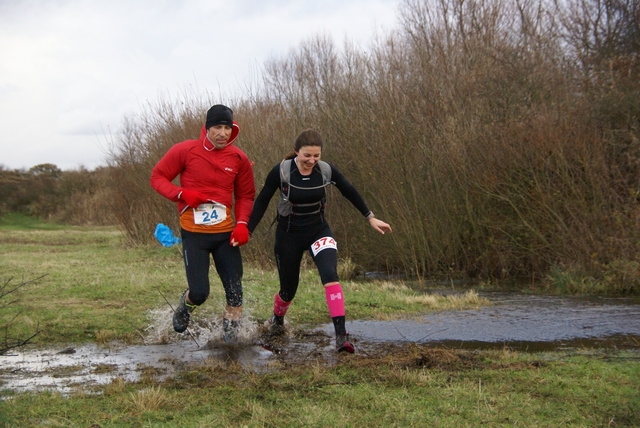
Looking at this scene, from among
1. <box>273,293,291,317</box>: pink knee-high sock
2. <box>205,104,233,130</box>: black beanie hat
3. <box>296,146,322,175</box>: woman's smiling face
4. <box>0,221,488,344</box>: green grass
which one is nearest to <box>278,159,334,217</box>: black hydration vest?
<box>296,146,322,175</box>: woman's smiling face

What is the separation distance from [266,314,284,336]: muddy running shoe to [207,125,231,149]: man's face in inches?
77.9

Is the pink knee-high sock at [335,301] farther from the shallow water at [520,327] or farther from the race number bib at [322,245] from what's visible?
the shallow water at [520,327]

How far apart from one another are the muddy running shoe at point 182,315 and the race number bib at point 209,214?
0.81 m

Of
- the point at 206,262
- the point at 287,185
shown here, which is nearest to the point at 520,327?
the point at 287,185

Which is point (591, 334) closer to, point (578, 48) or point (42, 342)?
point (42, 342)

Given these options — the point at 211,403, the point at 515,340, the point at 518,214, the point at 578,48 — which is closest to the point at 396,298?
the point at 515,340

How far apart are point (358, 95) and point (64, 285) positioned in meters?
7.65

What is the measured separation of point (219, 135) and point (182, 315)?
5.89ft

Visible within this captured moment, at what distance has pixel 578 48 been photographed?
2139cm

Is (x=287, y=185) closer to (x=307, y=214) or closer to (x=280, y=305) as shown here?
(x=307, y=214)

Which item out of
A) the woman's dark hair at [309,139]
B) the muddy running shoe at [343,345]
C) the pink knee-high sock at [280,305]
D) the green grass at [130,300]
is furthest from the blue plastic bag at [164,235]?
the muddy running shoe at [343,345]

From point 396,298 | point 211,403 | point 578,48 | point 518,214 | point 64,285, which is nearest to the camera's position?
point 211,403

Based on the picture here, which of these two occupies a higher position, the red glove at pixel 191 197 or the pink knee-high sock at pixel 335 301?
the red glove at pixel 191 197

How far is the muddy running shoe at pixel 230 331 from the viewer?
6.80 m
